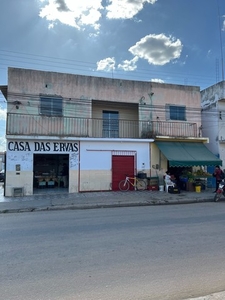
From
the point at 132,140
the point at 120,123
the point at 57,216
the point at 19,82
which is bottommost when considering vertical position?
the point at 57,216

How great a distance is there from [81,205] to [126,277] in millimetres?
7045

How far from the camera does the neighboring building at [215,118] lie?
58.5 ft

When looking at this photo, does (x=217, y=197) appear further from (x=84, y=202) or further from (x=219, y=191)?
(x=84, y=202)

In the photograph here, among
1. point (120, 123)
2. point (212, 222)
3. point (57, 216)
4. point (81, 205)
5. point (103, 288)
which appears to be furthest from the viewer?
point (120, 123)

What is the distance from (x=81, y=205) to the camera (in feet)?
34.6

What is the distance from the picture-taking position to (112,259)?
14.4ft

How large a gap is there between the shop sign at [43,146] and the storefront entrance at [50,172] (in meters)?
3.10

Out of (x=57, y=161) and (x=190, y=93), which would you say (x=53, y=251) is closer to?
(x=57, y=161)

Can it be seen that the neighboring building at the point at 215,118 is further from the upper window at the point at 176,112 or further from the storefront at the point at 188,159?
the upper window at the point at 176,112

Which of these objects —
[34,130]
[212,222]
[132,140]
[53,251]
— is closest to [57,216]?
[53,251]

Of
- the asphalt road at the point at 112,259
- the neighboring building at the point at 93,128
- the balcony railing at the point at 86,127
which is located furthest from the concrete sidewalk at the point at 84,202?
the balcony railing at the point at 86,127

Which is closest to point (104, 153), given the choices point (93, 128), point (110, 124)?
point (93, 128)

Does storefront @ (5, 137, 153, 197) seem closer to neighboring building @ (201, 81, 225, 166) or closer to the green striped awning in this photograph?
the green striped awning

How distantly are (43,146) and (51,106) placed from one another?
2536 mm
